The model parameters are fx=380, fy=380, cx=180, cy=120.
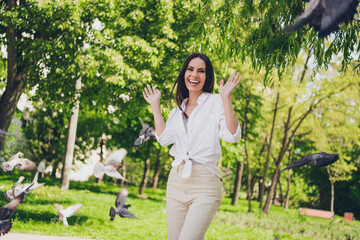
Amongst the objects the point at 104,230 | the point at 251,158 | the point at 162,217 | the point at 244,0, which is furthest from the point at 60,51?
the point at 251,158

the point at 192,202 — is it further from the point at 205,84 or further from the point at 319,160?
the point at 319,160

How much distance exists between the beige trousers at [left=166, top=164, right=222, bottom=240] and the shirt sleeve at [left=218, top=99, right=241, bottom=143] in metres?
0.28

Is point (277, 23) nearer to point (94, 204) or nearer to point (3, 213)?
point (3, 213)

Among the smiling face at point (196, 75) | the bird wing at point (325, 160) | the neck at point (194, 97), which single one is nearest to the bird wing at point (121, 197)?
the bird wing at point (325, 160)

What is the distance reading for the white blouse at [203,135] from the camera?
2.83 m

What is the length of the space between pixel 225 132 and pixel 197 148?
0.25 metres

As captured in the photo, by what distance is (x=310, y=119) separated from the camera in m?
16.7

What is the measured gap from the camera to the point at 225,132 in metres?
2.82

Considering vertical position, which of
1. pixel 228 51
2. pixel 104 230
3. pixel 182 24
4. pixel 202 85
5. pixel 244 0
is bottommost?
pixel 104 230

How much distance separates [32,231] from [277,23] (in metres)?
5.77

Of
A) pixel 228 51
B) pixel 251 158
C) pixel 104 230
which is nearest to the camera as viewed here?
pixel 228 51

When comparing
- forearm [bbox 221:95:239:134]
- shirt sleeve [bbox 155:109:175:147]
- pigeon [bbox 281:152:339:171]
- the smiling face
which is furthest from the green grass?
forearm [bbox 221:95:239:134]

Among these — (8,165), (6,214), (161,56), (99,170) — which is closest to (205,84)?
(99,170)

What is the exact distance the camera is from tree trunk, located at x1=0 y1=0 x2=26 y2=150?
10.2 metres
